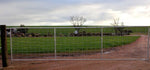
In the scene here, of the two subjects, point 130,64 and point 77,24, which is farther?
point 77,24

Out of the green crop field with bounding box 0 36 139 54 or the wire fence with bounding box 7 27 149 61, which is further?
the green crop field with bounding box 0 36 139 54

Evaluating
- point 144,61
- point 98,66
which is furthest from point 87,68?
point 144,61

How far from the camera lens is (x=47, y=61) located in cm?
945

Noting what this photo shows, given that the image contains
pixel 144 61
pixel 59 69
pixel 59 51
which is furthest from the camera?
pixel 59 51

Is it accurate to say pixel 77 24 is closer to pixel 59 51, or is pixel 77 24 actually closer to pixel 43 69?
pixel 59 51

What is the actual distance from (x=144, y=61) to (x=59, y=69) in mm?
4593

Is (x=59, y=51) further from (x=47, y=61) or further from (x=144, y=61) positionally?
(x=144, y=61)

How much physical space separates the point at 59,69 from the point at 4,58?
2.81m

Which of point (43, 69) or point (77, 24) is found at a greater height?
point (77, 24)

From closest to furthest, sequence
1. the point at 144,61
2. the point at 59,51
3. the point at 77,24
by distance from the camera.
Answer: the point at 144,61
the point at 59,51
the point at 77,24

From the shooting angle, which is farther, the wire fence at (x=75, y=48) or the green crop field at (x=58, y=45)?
the green crop field at (x=58, y=45)

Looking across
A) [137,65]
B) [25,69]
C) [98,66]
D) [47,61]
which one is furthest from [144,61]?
[25,69]

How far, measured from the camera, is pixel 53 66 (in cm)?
830

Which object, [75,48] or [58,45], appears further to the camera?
[58,45]
